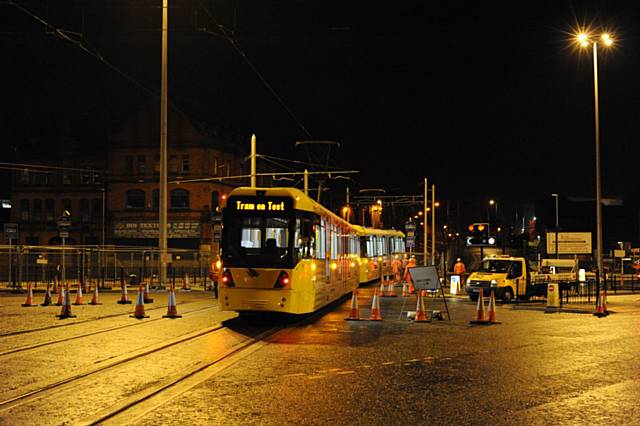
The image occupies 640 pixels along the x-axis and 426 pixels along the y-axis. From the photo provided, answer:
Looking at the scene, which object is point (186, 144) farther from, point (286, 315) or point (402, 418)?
point (402, 418)

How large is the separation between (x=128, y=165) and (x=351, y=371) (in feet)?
197

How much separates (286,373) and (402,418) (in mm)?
3231

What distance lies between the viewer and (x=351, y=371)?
36.0ft

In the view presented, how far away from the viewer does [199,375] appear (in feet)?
34.8

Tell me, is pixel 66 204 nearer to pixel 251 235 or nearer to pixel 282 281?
pixel 251 235

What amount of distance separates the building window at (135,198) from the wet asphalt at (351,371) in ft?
162

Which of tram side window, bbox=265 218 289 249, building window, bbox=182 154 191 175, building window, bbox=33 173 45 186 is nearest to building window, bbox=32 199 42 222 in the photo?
building window, bbox=33 173 45 186

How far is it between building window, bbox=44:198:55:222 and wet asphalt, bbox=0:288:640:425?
5393 centimetres

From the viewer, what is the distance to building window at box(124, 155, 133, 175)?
2672 inches

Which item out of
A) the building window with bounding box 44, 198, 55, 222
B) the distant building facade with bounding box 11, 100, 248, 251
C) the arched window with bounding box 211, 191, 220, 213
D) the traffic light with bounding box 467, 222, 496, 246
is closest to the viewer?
the traffic light with bounding box 467, 222, 496, 246

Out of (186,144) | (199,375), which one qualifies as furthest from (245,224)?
(186,144)

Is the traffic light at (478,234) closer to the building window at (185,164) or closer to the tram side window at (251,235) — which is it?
the tram side window at (251,235)

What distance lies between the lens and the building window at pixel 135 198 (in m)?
67.8

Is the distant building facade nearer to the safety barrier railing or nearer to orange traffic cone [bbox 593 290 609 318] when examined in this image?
the safety barrier railing
